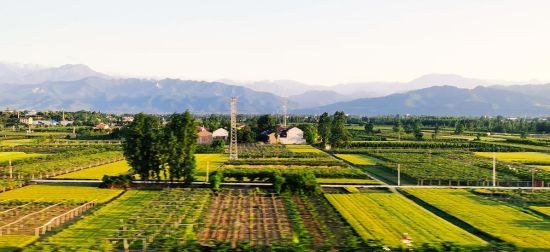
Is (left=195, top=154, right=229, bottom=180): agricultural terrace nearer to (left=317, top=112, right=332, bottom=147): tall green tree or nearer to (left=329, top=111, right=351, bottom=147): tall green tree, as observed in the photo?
(left=329, top=111, right=351, bottom=147): tall green tree

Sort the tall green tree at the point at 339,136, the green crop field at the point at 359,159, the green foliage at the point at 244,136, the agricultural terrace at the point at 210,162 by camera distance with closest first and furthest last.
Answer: the agricultural terrace at the point at 210,162 < the green crop field at the point at 359,159 < the tall green tree at the point at 339,136 < the green foliage at the point at 244,136

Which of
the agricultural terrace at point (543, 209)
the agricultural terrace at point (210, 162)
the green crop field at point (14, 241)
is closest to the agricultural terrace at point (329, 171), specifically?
the agricultural terrace at point (210, 162)

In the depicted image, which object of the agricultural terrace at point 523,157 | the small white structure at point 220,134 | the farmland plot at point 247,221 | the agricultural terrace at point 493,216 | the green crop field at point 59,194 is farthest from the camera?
the small white structure at point 220,134

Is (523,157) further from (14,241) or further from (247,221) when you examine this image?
(14,241)

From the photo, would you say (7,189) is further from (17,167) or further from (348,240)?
(348,240)

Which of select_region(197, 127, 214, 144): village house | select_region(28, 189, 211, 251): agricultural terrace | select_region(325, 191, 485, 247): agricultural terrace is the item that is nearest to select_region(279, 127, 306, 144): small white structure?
select_region(197, 127, 214, 144): village house

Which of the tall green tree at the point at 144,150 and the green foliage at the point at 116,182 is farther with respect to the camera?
the tall green tree at the point at 144,150

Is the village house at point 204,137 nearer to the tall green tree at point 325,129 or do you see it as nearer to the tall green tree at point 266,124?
the tall green tree at point 266,124

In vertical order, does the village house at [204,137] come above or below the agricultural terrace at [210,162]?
above
